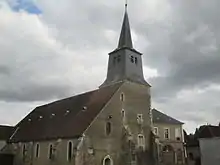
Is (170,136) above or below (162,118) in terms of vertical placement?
below

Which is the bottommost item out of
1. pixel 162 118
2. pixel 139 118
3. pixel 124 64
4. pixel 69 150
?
pixel 69 150

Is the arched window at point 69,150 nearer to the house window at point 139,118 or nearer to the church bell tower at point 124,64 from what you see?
the house window at point 139,118

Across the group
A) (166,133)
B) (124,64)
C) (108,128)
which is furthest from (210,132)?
(108,128)

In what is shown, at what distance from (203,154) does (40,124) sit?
25802mm

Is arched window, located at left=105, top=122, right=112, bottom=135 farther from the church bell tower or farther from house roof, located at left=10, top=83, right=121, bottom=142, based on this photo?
the church bell tower

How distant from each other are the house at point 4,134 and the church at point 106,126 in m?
4.53

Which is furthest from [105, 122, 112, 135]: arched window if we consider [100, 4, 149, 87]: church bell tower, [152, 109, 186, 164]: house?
[152, 109, 186, 164]: house

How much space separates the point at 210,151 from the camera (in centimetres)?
4716

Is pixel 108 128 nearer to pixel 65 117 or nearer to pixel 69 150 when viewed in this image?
pixel 69 150

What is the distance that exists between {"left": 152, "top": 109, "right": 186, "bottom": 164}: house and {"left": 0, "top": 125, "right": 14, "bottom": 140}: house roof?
2432 cm

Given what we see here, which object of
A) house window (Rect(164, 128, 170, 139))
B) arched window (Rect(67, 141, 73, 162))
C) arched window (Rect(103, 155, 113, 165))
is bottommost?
arched window (Rect(103, 155, 113, 165))

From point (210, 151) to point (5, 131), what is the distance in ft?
110

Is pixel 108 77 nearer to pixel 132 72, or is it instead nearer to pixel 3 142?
pixel 132 72

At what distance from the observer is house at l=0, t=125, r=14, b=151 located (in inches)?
1939
